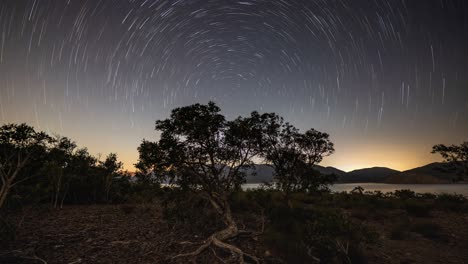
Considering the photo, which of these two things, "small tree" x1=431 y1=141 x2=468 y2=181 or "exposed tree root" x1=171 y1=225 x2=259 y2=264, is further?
"small tree" x1=431 y1=141 x2=468 y2=181

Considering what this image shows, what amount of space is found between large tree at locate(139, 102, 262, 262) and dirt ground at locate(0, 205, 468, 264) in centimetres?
218

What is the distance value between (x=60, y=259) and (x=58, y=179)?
60.5 ft

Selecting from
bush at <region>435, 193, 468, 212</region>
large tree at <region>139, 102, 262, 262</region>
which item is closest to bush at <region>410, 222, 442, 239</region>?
bush at <region>435, 193, 468, 212</region>

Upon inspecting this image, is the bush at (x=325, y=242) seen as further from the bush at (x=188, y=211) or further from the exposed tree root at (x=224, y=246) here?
the bush at (x=188, y=211)

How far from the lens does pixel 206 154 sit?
1379 centimetres

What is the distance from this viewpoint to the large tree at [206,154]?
12789 mm

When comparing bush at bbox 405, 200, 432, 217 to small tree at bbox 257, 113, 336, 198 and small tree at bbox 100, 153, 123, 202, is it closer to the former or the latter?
small tree at bbox 257, 113, 336, 198

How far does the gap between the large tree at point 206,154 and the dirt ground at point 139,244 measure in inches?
85.9

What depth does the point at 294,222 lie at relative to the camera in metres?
15.8

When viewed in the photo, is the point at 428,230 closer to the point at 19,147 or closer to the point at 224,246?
the point at 224,246

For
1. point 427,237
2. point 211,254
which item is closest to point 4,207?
point 211,254

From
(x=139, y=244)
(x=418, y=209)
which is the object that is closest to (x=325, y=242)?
(x=139, y=244)

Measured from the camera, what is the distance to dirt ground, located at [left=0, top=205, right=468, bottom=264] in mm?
11016

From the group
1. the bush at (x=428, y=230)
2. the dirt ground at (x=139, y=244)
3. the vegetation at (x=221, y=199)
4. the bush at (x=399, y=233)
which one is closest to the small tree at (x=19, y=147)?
the vegetation at (x=221, y=199)
